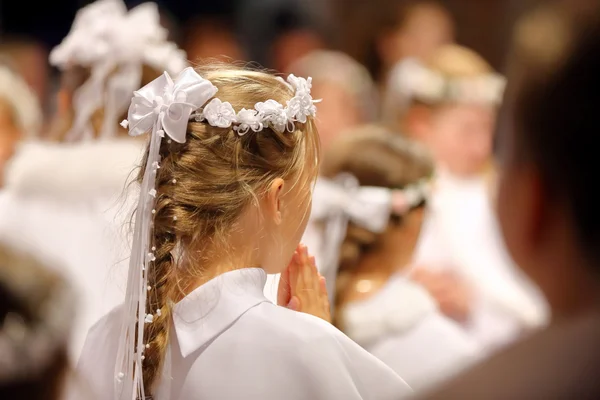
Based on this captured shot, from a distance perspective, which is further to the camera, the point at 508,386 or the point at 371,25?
the point at 371,25

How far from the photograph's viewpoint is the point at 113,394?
1.52m

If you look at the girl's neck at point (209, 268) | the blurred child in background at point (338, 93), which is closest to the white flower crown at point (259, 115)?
the girl's neck at point (209, 268)

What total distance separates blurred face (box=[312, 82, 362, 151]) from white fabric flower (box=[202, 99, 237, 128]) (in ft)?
10.1

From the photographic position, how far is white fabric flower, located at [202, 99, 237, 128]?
149 cm

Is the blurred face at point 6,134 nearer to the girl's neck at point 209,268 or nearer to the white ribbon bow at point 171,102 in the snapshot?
the white ribbon bow at point 171,102

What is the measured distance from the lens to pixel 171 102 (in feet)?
4.91

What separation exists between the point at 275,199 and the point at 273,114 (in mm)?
134

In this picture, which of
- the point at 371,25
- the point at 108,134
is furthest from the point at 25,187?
the point at 371,25

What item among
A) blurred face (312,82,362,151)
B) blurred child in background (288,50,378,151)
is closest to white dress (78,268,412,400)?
blurred child in background (288,50,378,151)

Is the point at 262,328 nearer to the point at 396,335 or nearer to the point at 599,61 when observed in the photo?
the point at 599,61

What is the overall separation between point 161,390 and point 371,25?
5126 mm

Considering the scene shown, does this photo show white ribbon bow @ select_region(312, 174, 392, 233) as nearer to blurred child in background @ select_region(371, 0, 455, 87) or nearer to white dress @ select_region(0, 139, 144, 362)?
white dress @ select_region(0, 139, 144, 362)

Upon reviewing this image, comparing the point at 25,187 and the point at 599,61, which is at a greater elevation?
the point at 599,61

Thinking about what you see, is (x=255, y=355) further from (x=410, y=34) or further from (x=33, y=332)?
(x=410, y=34)
